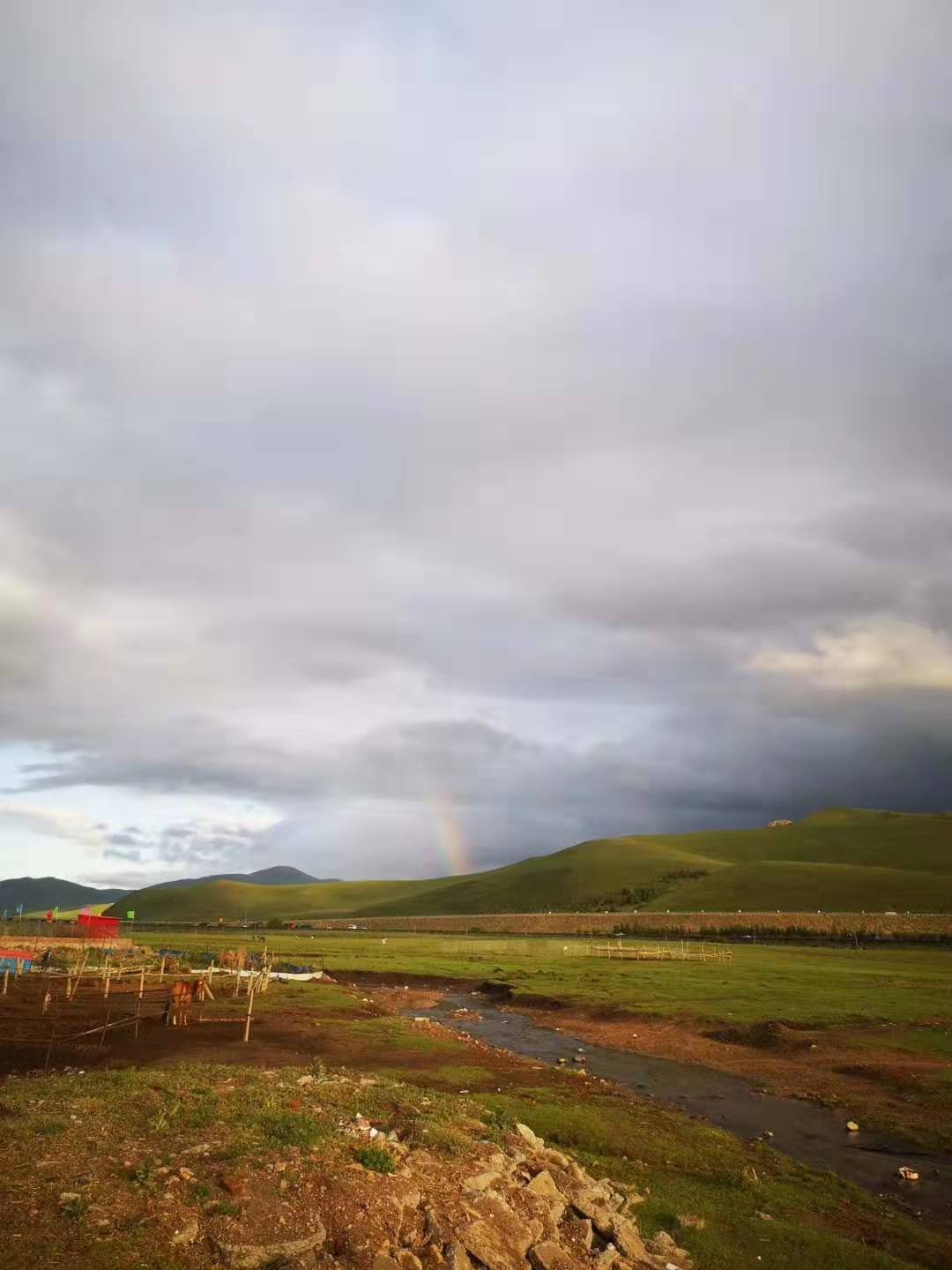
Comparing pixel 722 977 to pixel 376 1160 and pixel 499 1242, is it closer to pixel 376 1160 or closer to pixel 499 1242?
pixel 376 1160

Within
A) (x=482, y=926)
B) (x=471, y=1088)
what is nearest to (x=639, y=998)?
(x=471, y=1088)

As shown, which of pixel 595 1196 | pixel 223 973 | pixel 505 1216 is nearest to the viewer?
pixel 505 1216

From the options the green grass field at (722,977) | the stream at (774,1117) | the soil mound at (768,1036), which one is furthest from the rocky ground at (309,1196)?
the green grass field at (722,977)

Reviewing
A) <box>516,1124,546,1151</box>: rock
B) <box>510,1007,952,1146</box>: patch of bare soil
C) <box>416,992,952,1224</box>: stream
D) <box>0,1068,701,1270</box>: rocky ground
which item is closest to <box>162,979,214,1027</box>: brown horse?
<box>416,992,952,1224</box>: stream

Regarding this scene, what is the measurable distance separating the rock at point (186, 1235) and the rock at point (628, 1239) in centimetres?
810

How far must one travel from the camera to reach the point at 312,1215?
14.1 meters

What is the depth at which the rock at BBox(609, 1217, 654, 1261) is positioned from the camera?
15.6 metres

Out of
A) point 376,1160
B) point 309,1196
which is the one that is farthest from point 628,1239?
point 309,1196

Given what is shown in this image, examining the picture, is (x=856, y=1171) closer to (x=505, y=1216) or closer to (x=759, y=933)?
(x=505, y=1216)

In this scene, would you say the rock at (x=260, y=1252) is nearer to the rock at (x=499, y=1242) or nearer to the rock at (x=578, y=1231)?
the rock at (x=499, y=1242)

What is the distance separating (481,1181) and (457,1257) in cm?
277

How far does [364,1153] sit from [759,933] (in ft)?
469

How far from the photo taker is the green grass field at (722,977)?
53.3m

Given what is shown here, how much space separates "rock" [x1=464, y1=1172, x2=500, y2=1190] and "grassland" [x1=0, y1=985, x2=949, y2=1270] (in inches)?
24.2
